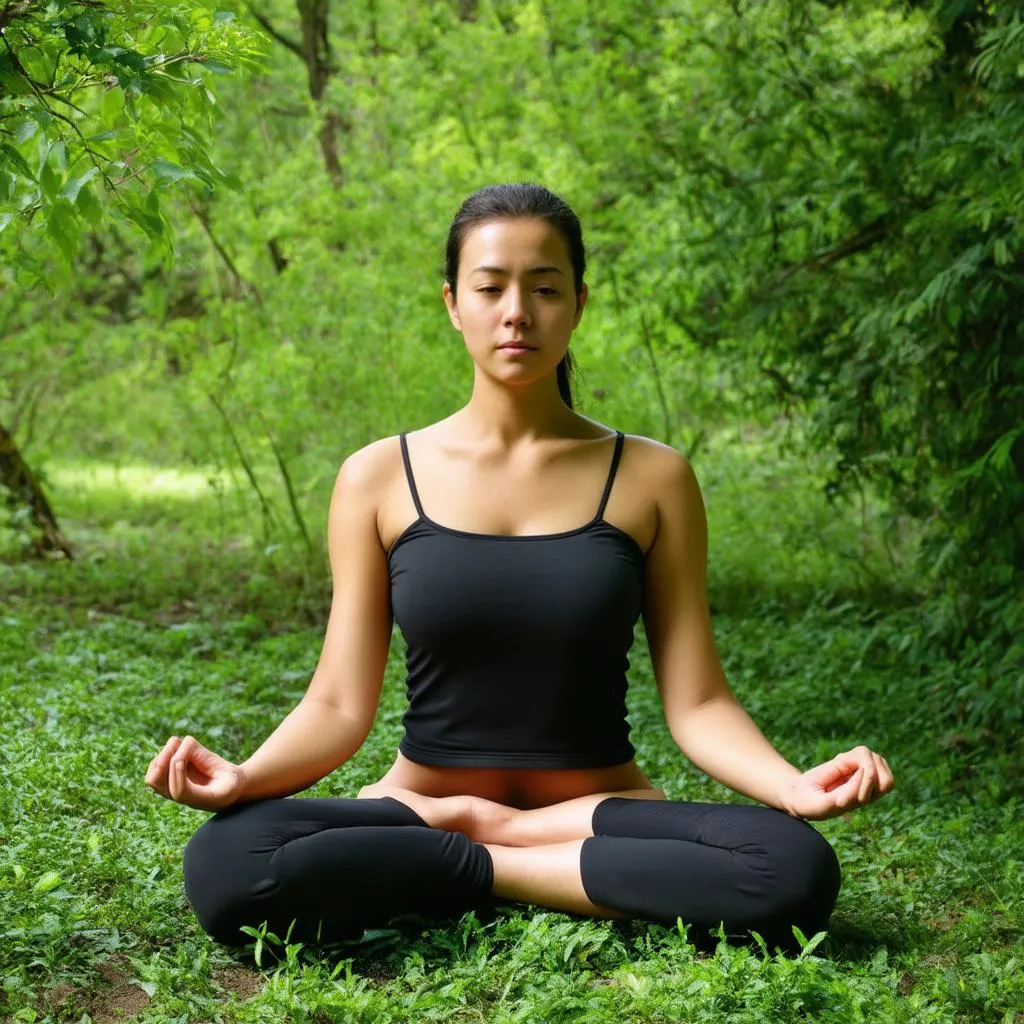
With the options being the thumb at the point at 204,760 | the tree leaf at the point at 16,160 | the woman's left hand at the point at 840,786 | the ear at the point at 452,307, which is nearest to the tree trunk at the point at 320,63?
the ear at the point at 452,307

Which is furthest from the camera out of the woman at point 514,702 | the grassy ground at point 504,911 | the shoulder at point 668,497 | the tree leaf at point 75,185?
the shoulder at point 668,497

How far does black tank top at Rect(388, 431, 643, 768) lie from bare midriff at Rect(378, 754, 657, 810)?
0.03 metres

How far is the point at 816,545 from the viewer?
767 centimetres

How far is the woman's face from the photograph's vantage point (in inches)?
A: 115

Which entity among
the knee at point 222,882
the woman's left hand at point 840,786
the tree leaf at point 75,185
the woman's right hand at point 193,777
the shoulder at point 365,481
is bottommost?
the knee at point 222,882

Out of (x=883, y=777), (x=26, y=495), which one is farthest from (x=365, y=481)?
(x=26, y=495)

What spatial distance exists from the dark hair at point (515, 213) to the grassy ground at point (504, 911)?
142 centimetres

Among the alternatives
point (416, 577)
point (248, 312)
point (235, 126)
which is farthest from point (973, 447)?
point (235, 126)

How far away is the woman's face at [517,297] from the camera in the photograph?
293 centimetres

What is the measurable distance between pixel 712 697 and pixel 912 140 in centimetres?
265

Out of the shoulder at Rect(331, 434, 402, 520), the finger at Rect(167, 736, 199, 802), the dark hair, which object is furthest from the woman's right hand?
the dark hair

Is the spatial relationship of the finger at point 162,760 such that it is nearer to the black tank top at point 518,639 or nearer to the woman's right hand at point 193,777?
the woman's right hand at point 193,777

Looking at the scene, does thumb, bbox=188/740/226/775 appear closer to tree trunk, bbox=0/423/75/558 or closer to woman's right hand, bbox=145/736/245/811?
woman's right hand, bbox=145/736/245/811

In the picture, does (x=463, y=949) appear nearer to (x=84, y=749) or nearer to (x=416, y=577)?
(x=416, y=577)
